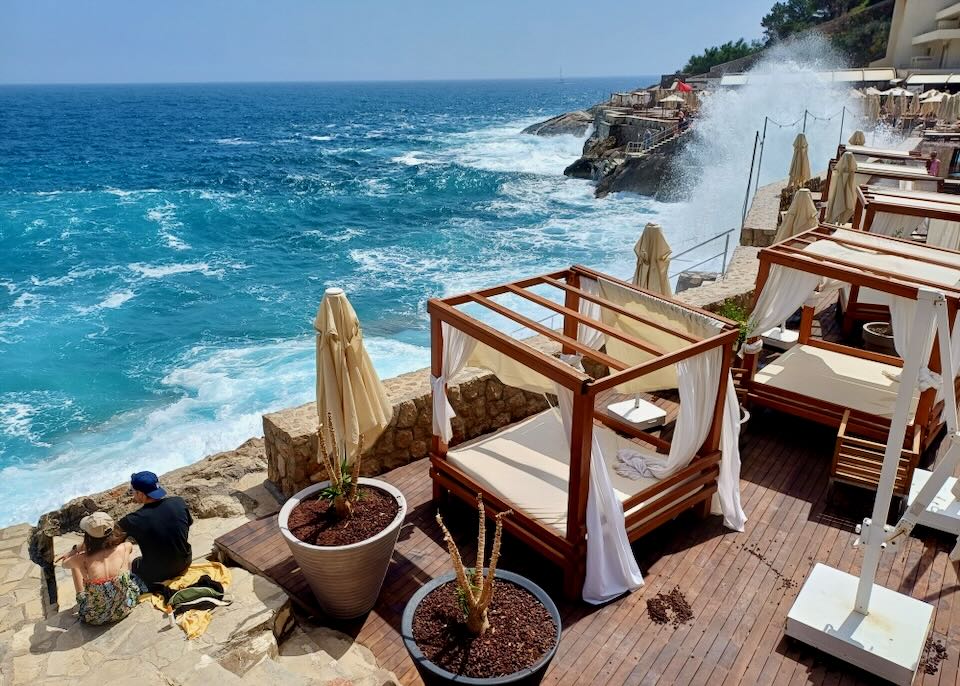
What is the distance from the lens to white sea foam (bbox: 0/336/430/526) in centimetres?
1214

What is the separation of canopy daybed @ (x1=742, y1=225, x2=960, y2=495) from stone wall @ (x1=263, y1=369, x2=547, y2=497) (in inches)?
115

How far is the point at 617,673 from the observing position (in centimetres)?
485

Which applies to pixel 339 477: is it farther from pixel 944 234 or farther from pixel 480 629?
pixel 944 234

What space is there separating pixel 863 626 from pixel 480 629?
9.11 feet

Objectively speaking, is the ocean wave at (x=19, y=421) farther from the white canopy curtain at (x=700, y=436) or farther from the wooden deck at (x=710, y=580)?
the white canopy curtain at (x=700, y=436)

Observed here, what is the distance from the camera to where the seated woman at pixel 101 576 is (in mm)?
4602

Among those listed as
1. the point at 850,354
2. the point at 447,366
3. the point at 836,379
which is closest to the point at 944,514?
the point at 836,379

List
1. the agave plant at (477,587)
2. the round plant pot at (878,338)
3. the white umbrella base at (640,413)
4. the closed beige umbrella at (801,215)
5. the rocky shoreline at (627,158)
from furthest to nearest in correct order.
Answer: the rocky shoreline at (627,158) → the closed beige umbrella at (801,215) → the round plant pot at (878,338) → the white umbrella base at (640,413) → the agave plant at (477,587)

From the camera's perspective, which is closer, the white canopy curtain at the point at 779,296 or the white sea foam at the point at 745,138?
the white canopy curtain at the point at 779,296

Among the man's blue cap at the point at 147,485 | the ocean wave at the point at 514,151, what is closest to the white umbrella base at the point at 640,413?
the man's blue cap at the point at 147,485

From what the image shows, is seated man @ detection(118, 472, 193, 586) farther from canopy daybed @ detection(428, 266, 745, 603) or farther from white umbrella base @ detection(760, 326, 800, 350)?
white umbrella base @ detection(760, 326, 800, 350)

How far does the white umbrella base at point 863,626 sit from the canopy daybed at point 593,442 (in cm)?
121

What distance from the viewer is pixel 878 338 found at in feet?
31.6

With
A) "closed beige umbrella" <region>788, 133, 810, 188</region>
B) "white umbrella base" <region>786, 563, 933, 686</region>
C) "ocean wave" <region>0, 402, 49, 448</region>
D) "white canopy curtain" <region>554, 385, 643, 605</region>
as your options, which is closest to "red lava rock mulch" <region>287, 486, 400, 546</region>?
"white canopy curtain" <region>554, 385, 643, 605</region>
